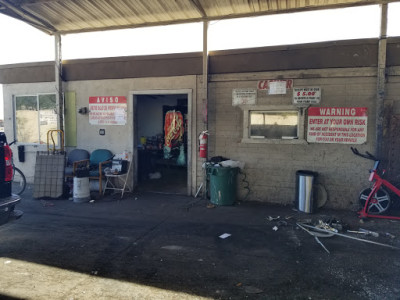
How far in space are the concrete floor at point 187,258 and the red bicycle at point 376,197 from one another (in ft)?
0.84

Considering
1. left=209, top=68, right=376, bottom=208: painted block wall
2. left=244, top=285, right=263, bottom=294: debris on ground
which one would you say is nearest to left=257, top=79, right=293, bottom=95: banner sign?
left=209, top=68, right=376, bottom=208: painted block wall

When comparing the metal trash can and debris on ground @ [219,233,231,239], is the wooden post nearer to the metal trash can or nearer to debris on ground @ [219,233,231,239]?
the metal trash can

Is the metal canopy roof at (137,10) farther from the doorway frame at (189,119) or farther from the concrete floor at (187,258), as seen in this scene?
the concrete floor at (187,258)

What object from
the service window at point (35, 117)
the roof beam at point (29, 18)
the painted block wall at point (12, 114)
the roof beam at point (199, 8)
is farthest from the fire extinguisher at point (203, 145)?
the roof beam at point (29, 18)

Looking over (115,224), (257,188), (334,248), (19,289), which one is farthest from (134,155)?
(334,248)

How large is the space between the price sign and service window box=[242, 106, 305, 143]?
0.20 meters

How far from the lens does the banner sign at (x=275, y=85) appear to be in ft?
21.9

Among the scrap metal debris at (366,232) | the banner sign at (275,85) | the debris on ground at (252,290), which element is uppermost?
the banner sign at (275,85)

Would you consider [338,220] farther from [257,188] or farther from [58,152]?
[58,152]

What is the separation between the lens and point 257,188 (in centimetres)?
702

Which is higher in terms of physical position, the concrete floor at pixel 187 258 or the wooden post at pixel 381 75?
the wooden post at pixel 381 75

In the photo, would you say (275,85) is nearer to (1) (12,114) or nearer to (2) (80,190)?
(2) (80,190)

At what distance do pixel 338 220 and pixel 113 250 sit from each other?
419cm

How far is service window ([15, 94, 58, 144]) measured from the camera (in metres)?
8.57
